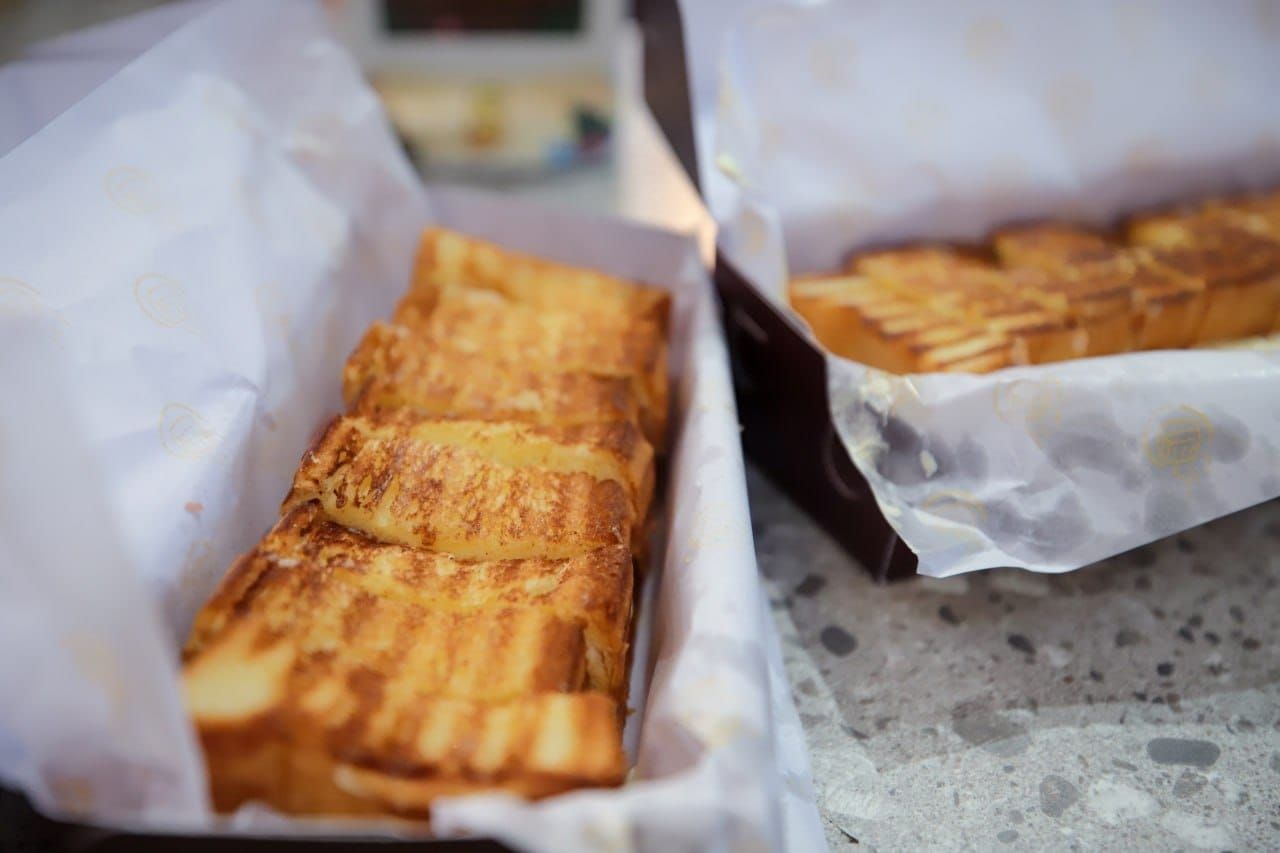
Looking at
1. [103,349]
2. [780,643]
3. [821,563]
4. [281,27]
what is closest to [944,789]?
[780,643]

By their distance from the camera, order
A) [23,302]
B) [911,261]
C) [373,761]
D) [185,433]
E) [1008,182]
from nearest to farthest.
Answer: [373,761] < [23,302] < [185,433] < [911,261] < [1008,182]

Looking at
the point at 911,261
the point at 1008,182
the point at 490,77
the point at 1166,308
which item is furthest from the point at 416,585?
the point at 490,77

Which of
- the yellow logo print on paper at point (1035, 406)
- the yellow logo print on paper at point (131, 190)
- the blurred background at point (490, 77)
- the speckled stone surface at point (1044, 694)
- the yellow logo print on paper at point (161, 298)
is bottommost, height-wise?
the speckled stone surface at point (1044, 694)

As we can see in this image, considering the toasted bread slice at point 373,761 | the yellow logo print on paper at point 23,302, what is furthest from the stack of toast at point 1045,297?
the yellow logo print on paper at point 23,302

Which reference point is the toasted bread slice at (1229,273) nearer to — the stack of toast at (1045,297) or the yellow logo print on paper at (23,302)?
the stack of toast at (1045,297)

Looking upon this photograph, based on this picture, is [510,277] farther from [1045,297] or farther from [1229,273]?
[1229,273]

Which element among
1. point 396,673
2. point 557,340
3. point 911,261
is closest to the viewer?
point 396,673

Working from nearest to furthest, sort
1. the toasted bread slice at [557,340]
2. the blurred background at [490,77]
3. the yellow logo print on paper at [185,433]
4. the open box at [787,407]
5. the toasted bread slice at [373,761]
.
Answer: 1. the toasted bread slice at [373,761]
2. the yellow logo print on paper at [185,433]
3. the open box at [787,407]
4. the toasted bread slice at [557,340]
5. the blurred background at [490,77]
